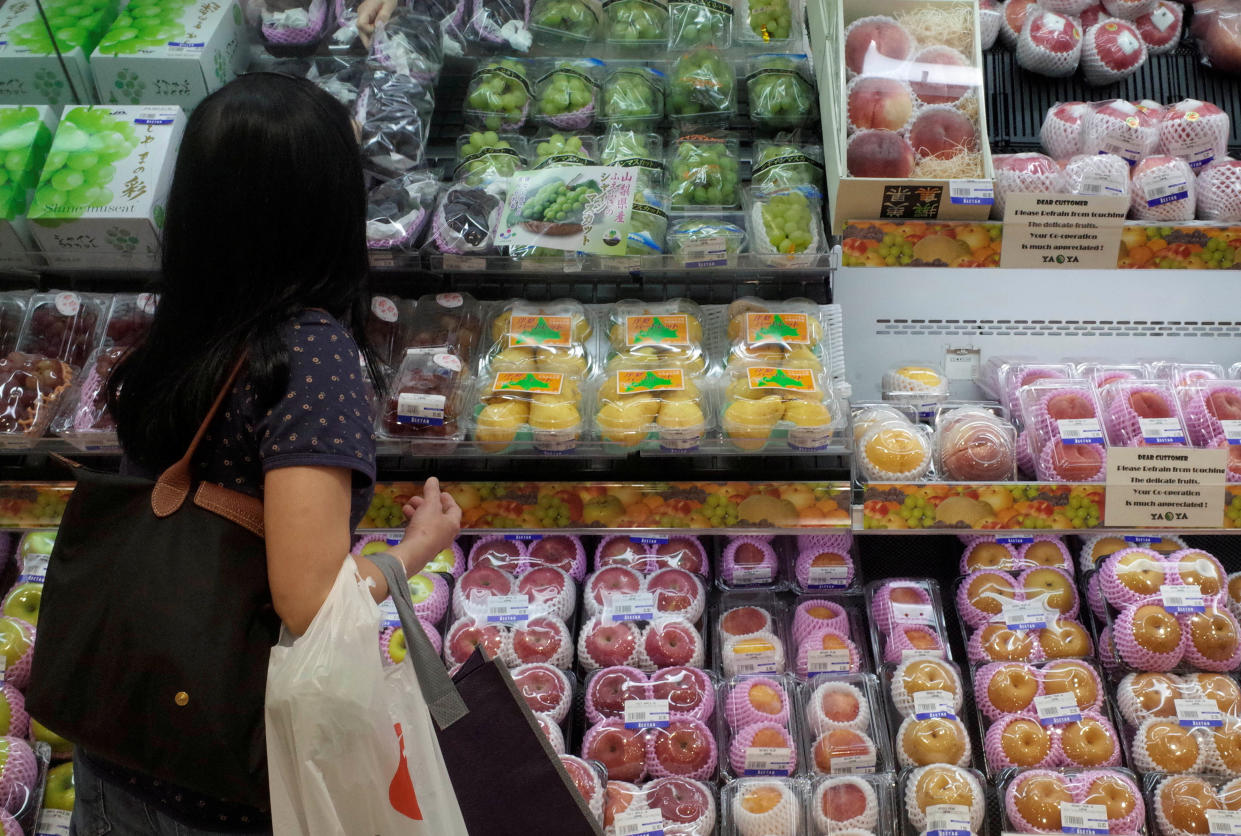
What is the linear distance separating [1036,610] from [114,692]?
1.89 meters

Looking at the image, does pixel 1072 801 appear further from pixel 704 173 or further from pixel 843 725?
pixel 704 173

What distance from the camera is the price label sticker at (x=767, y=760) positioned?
2.07 meters

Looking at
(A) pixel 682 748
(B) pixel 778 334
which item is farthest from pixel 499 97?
(A) pixel 682 748

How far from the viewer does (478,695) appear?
1596mm

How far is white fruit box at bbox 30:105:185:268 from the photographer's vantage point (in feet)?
7.31

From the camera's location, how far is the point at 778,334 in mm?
2297

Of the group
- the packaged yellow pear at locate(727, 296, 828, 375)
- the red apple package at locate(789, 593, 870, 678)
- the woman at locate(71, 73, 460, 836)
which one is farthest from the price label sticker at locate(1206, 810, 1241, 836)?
the woman at locate(71, 73, 460, 836)

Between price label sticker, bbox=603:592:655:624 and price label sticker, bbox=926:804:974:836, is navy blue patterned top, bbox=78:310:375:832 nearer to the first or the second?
price label sticker, bbox=603:592:655:624

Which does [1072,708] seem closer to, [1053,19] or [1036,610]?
[1036,610]

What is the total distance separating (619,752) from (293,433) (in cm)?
112

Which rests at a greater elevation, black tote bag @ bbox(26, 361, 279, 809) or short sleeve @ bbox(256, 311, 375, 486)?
short sleeve @ bbox(256, 311, 375, 486)

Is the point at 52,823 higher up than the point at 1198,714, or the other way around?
the point at 1198,714

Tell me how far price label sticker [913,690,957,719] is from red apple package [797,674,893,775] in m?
0.07

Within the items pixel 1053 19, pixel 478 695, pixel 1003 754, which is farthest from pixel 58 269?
pixel 1053 19
